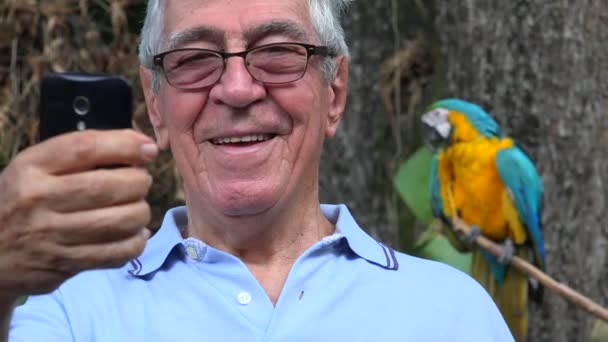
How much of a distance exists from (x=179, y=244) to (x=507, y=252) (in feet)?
7.37

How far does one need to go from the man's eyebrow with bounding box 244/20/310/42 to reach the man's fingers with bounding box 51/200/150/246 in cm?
61

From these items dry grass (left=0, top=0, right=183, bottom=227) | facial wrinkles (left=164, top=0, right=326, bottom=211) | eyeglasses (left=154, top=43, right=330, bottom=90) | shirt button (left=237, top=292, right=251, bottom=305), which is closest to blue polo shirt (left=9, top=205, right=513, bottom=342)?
shirt button (left=237, top=292, right=251, bottom=305)

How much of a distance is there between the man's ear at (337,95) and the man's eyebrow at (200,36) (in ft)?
0.79

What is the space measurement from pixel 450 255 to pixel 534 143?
542 millimetres

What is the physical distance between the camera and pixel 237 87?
1333mm

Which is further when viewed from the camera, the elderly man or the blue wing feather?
the blue wing feather

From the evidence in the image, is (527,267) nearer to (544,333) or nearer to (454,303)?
(544,333)

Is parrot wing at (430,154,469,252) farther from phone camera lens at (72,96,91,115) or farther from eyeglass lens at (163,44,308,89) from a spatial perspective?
phone camera lens at (72,96,91,115)

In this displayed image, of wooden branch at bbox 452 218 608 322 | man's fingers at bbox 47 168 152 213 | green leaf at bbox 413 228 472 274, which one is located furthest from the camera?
green leaf at bbox 413 228 472 274

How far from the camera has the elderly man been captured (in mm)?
1291

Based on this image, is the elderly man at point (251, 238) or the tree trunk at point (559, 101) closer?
the elderly man at point (251, 238)

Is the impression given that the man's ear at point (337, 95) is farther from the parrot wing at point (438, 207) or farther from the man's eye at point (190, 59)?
the parrot wing at point (438, 207)

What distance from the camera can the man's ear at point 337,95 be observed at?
1536 millimetres

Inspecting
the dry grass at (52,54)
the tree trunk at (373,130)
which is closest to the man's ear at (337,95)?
the tree trunk at (373,130)
